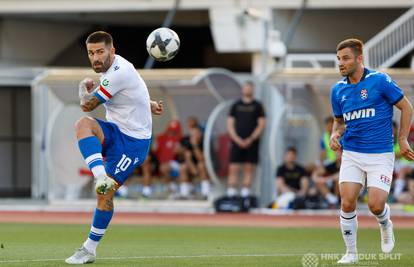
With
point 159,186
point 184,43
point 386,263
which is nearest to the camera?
point 386,263

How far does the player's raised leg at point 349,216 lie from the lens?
1068 centimetres

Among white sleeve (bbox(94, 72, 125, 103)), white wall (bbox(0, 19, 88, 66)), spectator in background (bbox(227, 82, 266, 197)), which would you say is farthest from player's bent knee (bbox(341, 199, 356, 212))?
white wall (bbox(0, 19, 88, 66))

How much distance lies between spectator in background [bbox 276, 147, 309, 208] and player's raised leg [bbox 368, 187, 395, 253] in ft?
37.7

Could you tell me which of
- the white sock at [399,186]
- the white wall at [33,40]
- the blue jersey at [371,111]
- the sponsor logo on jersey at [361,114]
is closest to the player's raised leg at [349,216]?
the blue jersey at [371,111]

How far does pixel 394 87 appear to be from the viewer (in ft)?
35.2

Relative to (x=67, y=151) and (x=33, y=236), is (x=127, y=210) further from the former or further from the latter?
(x=33, y=236)

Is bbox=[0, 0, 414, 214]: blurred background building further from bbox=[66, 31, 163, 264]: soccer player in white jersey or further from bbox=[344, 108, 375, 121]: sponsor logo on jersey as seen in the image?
bbox=[66, 31, 163, 264]: soccer player in white jersey

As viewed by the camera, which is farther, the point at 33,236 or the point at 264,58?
the point at 264,58

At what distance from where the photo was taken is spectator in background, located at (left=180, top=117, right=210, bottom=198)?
2383cm

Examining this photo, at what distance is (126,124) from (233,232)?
6.25 meters

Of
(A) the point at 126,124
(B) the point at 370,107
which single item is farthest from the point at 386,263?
(A) the point at 126,124

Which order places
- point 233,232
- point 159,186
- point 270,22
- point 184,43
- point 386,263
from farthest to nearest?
point 184,43, point 270,22, point 159,186, point 233,232, point 386,263

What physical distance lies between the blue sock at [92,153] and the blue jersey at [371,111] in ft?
8.34

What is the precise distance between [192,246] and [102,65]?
349 centimetres
